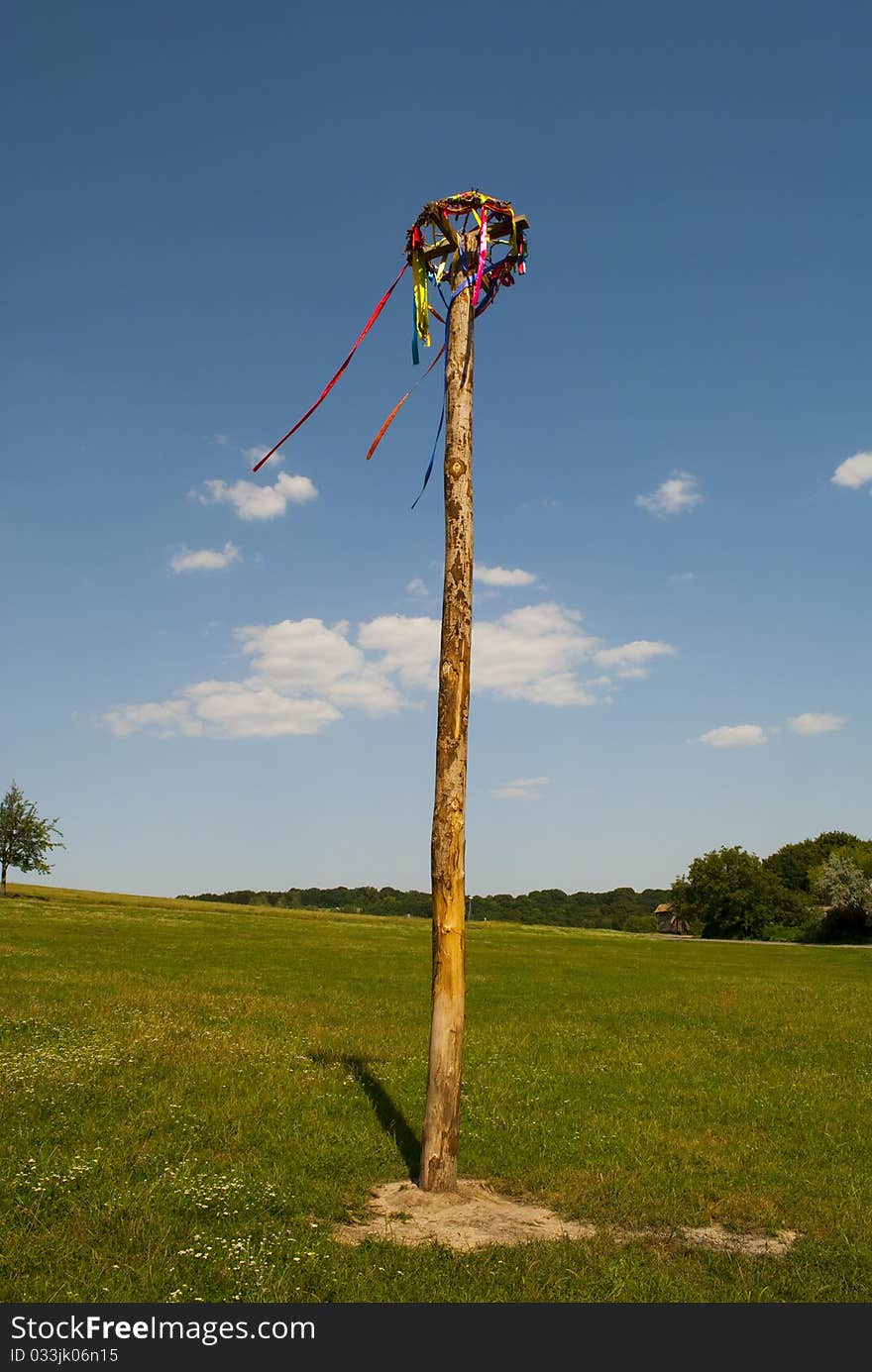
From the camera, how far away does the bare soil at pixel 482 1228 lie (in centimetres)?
870

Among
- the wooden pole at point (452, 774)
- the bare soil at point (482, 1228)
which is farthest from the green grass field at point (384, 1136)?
the wooden pole at point (452, 774)

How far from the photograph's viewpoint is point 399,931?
243 ft

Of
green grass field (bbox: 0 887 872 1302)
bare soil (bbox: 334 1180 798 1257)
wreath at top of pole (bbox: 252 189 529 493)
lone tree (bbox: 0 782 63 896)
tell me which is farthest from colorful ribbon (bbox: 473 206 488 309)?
lone tree (bbox: 0 782 63 896)

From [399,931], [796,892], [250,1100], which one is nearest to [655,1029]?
[250,1100]

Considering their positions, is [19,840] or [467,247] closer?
[467,247]

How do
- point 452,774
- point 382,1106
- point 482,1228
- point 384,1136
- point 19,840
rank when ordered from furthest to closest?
point 19,840
point 382,1106
point 384,1136
point 452,774
point 482,1228

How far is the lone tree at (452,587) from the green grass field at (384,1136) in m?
1.44

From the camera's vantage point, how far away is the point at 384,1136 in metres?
12.2

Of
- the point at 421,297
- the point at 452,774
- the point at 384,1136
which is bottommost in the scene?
the point at 384,1136

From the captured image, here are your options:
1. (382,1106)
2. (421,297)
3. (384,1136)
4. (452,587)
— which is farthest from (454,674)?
(382,1106)

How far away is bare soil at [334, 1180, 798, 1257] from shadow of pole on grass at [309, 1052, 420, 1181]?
3.17 ft

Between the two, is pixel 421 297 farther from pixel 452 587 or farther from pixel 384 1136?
pixel 384 1136

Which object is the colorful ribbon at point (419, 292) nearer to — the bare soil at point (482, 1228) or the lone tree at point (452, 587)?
the lone tree at point (452, 587)

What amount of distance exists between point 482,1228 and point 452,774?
4.83m
